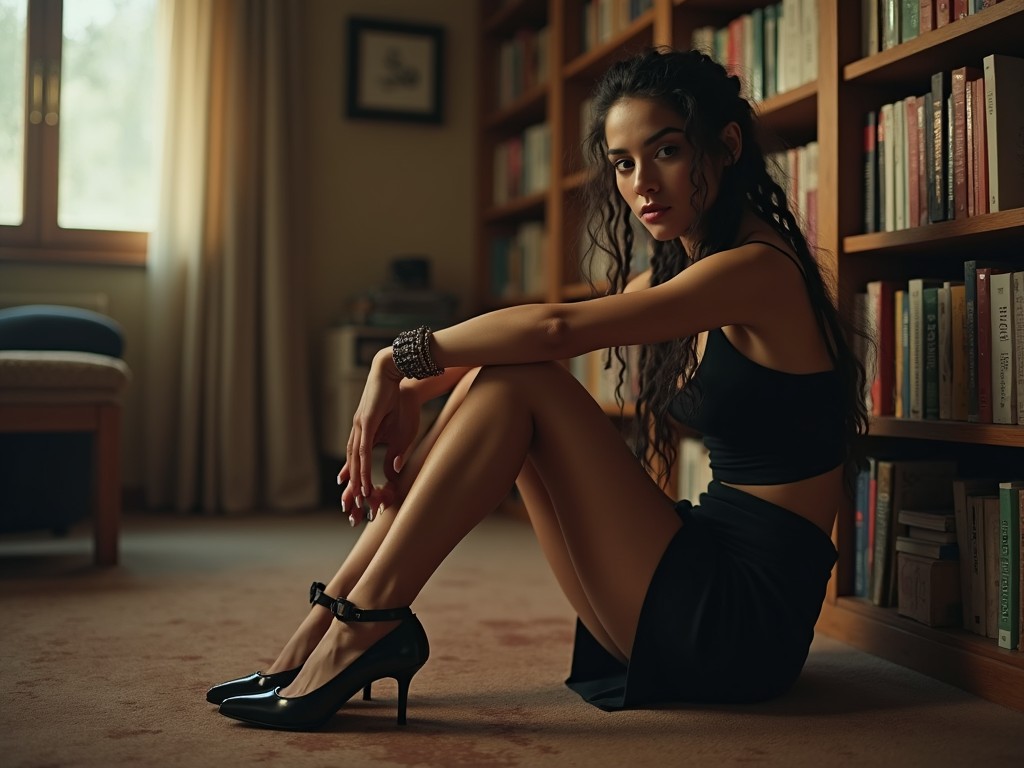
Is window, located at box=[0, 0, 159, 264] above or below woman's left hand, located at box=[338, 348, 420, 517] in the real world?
above

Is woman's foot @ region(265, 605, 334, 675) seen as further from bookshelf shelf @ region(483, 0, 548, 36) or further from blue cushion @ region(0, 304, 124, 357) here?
bookshelf shelf @ region(483, 0, 548, 36)

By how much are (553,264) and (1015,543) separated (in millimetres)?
2037

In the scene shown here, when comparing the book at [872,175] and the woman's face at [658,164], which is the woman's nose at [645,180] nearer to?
the woman's face at [658,164]

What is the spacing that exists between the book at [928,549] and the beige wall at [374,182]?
2.58 meters

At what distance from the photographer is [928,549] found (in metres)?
1.74

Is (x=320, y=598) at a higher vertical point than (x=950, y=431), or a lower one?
lower

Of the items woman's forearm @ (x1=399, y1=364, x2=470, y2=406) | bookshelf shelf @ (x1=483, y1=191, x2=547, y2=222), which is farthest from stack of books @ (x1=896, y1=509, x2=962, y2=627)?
bookshelf shelf @ (x1=483, y1=191, x2=547, y2=222)

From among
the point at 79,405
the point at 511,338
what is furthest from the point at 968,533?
the point at 79,405

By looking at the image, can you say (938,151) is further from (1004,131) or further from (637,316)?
(637,316)

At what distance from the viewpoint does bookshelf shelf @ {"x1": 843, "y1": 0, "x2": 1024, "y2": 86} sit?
1.59 meters

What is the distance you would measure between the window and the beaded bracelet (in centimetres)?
254

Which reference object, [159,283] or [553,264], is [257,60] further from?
[553,264]

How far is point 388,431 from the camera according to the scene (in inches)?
60.5

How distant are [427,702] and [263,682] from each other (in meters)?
0.24
